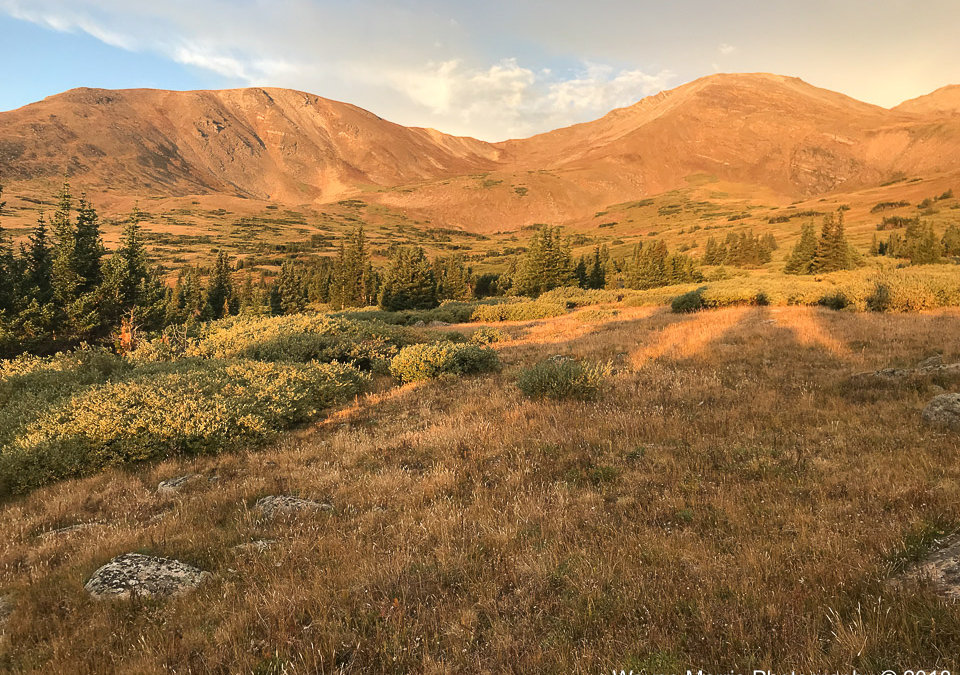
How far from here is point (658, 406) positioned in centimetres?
907

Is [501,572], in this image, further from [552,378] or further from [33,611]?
[552,378]

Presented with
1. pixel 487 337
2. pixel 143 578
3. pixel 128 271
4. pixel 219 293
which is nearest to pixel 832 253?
pixel 487 337

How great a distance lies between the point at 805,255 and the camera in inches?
2327

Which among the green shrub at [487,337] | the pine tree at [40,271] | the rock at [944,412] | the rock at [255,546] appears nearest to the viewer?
the rock at [255,546]

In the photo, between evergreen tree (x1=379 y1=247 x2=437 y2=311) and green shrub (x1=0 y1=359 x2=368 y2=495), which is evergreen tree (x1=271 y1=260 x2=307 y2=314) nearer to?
evergreen tree (x1=379 y1=247 x2=437 y2=311)

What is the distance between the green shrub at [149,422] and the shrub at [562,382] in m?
5.93

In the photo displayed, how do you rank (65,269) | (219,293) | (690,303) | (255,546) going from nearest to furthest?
(255,546), (690,303), (65,269), (219,293)

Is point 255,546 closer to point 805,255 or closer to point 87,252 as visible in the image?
point 87,252

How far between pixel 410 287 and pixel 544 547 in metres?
64.5

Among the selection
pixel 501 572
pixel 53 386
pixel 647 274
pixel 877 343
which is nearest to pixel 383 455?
pixel 501 572

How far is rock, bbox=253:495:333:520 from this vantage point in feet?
19.7

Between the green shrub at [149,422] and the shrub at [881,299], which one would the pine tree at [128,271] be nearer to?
the green shrub at [149,422]

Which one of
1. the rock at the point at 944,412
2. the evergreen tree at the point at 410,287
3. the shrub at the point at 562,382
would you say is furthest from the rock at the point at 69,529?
the evergreen tree at the point at 410,287

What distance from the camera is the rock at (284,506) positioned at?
6.00m
